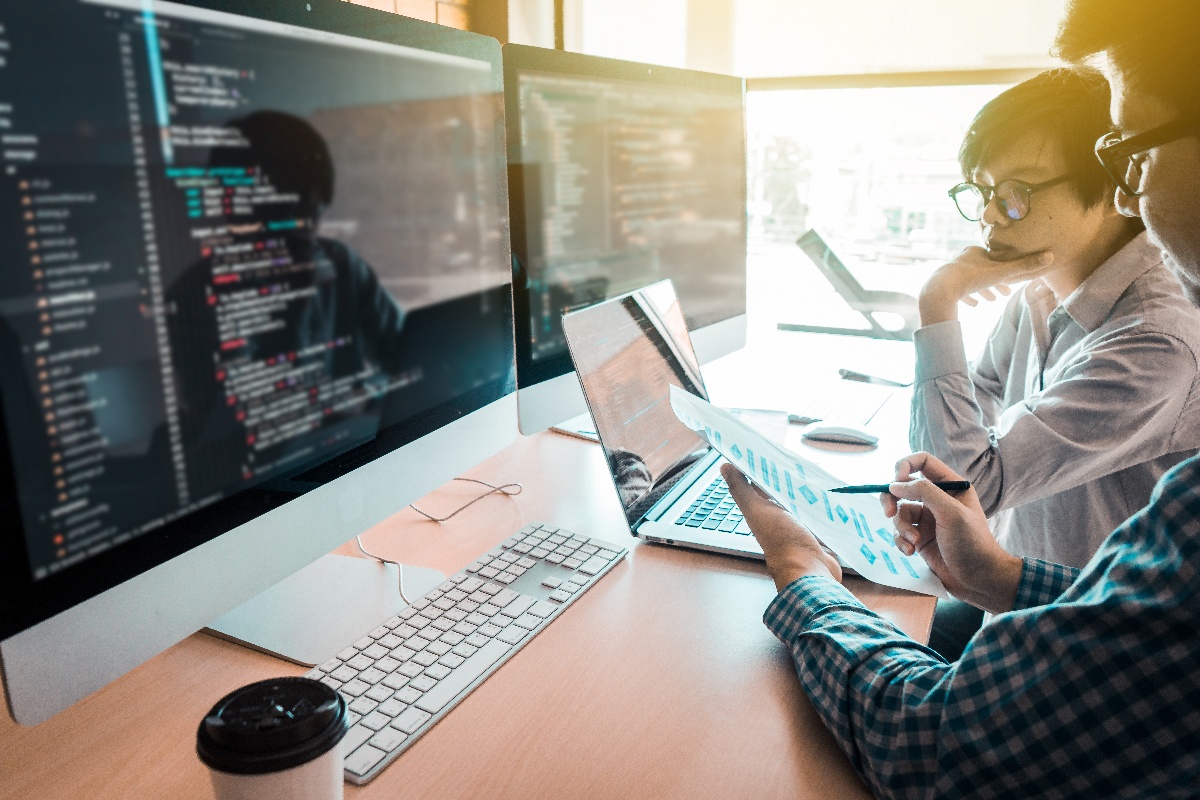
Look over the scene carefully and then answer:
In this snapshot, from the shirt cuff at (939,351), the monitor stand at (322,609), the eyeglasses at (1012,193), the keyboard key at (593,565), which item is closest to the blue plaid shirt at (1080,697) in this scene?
the keyboard key at (593,565)

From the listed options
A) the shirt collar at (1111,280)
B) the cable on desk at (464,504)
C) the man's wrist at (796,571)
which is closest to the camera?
the man's wrist at (796,571)

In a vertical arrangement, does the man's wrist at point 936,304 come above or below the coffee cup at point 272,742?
above

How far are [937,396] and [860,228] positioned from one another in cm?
107

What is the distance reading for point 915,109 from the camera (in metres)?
2.07

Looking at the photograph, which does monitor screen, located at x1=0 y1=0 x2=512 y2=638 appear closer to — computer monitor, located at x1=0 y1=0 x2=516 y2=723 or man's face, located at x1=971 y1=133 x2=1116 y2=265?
A: computer monitor, located at x1=0 y1=0 x2=516 y2=723

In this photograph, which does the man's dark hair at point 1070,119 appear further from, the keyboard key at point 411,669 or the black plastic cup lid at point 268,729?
the black plastic cup lid at point 268,729

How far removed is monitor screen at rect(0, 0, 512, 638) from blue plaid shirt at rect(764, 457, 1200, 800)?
51cm

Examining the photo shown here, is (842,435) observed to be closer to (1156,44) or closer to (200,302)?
(1156,44)

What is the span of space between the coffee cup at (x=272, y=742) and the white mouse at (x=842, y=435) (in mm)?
1007

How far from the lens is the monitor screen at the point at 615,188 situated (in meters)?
1.04

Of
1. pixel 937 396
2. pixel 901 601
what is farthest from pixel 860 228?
pixel 901 601

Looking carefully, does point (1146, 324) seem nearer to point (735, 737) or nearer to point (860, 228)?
point (735, 737)

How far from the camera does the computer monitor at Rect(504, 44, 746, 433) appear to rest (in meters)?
1.04

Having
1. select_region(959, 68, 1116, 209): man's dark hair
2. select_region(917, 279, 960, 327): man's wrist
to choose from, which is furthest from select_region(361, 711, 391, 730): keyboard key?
select_region(959, 68, 1116, 209): man's dark hair
